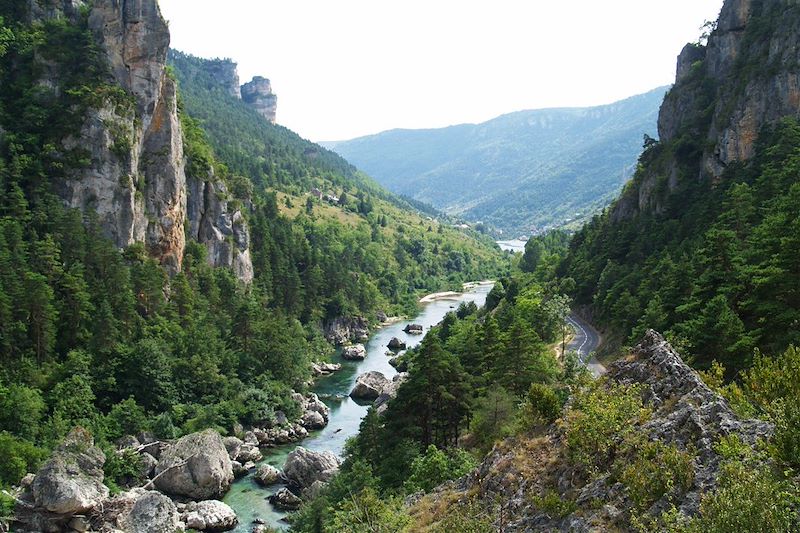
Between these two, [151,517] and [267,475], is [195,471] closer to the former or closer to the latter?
[267,475]

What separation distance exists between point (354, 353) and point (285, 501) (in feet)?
159

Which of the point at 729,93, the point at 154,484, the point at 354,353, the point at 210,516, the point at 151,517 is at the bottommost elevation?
the point at 354,353

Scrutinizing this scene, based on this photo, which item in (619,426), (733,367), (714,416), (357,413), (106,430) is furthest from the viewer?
(357,413)

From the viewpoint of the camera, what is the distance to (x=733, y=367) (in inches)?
1240

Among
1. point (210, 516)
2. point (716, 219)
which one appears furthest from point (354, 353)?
point (716, 219)

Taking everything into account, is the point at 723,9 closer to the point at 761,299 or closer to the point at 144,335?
the point at 761,299

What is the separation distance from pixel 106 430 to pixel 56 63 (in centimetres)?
4316

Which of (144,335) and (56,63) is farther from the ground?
(56,63)

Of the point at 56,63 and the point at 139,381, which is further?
the point at 56,63

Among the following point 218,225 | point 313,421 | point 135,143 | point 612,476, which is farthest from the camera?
point 218,225

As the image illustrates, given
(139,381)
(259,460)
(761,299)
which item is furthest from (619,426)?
(139,381)

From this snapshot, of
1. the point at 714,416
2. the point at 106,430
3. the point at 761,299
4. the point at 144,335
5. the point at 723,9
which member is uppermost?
the point at 723,9

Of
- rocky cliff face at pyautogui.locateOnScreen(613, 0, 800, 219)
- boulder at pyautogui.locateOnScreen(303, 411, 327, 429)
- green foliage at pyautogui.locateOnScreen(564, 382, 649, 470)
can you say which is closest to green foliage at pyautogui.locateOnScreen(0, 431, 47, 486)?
boulder at pyautogui.locateOnScreen(303, 411, 327, 429)

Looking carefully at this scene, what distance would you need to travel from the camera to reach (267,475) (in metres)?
49.4
